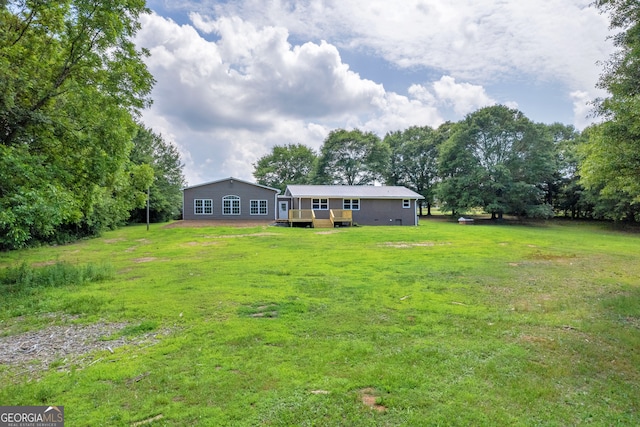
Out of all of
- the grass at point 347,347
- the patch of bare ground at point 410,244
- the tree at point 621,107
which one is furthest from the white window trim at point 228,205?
the tree at point 621,107

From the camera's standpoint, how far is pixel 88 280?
8539 millimetres

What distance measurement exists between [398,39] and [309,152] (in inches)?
1575

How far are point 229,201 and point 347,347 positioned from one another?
26.9 m

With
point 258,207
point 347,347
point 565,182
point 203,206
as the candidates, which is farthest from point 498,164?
point 347,347

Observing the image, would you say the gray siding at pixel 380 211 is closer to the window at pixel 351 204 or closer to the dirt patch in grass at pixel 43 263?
the window at pixel 351 204

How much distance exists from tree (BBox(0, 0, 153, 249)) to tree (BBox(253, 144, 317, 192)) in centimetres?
4312

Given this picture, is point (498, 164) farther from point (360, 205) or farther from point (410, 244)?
point (410, 244)

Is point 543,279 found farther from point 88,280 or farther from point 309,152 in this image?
point 309,152

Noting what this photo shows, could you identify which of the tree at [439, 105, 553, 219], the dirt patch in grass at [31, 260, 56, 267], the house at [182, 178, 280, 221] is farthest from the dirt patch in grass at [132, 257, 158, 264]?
the tree at [439, 105, 553, 219]

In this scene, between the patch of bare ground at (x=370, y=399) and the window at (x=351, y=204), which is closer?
the patch of bare ground at (x=370, y=399)

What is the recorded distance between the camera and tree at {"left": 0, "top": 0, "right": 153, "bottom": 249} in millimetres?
7039

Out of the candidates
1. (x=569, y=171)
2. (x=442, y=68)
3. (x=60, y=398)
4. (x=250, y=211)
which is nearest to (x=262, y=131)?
(x=250, y=211)

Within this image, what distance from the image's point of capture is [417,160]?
4688 cm

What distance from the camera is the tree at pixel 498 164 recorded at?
1284 inches
